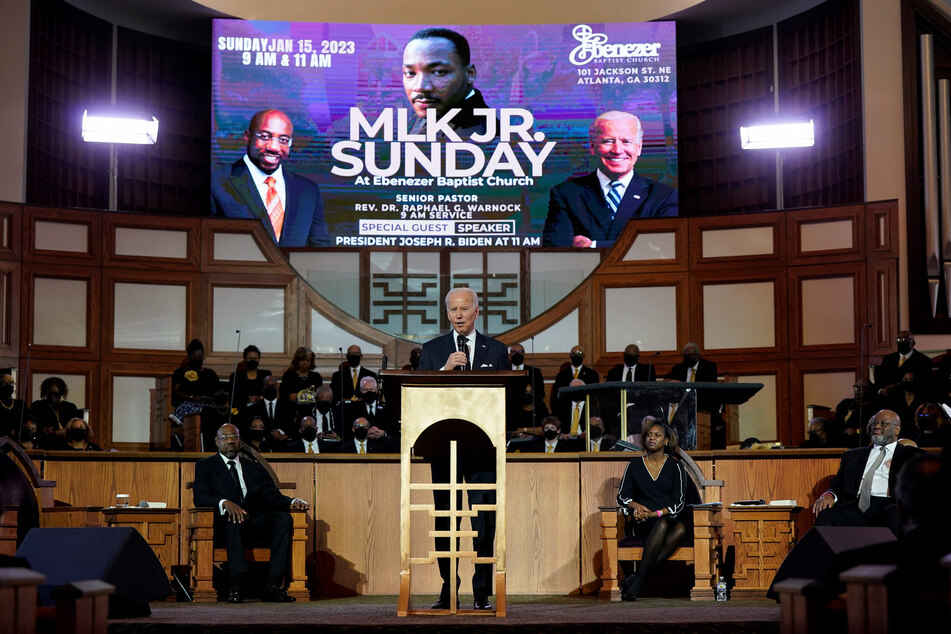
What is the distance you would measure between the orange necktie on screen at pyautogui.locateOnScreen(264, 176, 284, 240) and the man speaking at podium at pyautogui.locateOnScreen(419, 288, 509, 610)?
294 inches

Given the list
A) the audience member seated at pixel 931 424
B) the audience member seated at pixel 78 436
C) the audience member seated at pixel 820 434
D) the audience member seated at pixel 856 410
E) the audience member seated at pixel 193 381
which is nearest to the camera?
the audience member seated at pixel 931 424

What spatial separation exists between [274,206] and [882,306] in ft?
19.3

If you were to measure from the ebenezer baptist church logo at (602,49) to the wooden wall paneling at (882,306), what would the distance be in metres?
3.11

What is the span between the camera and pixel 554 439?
9625 mm

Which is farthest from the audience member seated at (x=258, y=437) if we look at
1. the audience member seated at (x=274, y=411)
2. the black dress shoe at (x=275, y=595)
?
the black dress shoe at (x=275, y=595)

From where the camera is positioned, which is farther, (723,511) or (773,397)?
(773,397)

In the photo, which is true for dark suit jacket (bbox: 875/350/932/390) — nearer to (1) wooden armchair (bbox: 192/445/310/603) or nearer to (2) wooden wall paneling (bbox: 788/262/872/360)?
(2) wooden wall paneling (bbox: 788/262/872/360)

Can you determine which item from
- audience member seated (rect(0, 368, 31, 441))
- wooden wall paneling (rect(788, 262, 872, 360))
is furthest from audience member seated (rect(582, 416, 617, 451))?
wooden wall paneling (rect(788, 262, 872, 360))

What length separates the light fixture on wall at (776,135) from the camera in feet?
41.0

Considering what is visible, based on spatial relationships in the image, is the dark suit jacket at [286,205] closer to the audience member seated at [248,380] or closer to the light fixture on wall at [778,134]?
the audience member seated at [248,380]

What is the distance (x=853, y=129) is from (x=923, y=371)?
10.8 feet

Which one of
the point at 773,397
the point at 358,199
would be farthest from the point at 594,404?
the point at 358,199

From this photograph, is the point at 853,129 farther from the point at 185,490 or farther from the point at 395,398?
the point at 395,398

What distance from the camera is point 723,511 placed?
7840 mm
